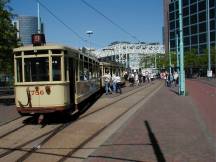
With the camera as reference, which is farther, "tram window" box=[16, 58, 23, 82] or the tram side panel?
"tram window" box=[16, 58, 23, 82]

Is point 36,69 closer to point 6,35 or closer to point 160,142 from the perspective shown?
point 160,142

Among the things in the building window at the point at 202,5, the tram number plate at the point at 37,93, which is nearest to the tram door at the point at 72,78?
the tram number plate at the point at 37,93

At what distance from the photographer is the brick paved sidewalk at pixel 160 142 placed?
371 inches

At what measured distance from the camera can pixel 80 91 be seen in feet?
64.6

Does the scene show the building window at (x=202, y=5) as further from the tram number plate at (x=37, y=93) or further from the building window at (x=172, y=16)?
the tram number plate at (x=37, y=93)

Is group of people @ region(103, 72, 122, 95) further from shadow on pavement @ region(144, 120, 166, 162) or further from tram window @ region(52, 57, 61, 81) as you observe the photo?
shadow on pavement @ region(144, 120, 166, 162)

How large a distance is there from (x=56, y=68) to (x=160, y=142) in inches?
240

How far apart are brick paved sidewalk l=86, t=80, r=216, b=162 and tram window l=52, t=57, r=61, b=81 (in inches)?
108

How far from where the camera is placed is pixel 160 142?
11.3 meters

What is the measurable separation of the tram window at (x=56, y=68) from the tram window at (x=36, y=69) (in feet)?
0.65

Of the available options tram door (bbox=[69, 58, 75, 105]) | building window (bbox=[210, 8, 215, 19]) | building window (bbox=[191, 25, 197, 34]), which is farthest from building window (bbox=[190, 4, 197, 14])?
tram door (bbox=[69, 58, 75, 105])

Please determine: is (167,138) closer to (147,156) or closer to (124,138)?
(124,138)

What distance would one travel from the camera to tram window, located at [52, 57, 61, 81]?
53.6 feet

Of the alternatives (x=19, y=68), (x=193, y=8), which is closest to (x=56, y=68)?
(x=19, y=68)
